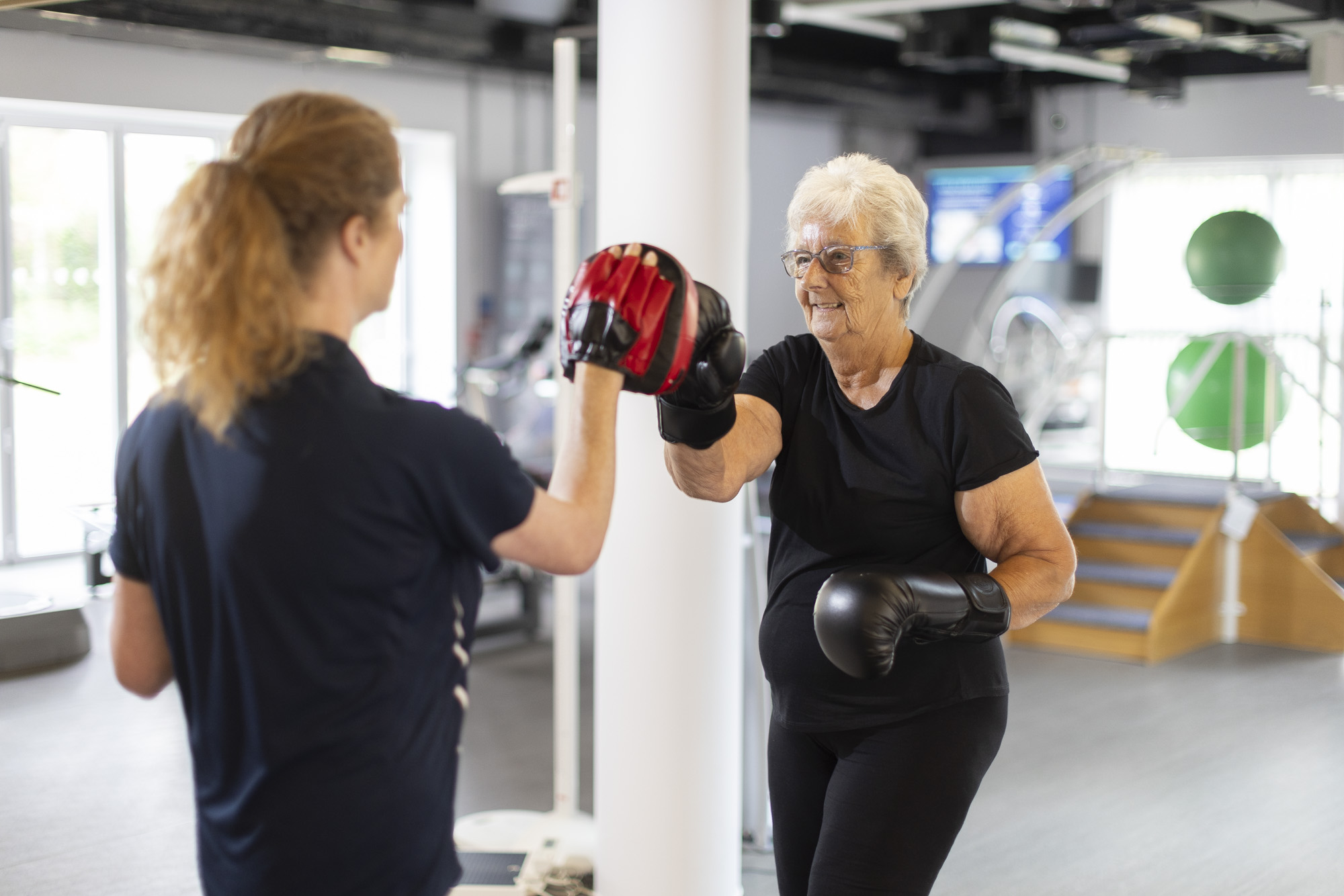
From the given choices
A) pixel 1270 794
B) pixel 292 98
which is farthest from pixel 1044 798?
pixel 292 98

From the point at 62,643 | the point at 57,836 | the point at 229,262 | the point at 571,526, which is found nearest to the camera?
the point at 229,262

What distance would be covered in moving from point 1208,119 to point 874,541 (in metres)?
9.27

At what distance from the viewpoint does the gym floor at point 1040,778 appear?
3297 mm

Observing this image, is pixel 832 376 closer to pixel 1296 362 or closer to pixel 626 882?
pixel 626 882

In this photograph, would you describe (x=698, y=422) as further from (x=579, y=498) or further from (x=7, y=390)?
(x=7, y=390)

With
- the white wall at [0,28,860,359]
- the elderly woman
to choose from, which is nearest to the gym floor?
the elderly woman

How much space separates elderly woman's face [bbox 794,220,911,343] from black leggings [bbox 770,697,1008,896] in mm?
551

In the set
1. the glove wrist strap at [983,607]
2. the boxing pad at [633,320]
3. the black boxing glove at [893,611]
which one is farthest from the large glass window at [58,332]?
the glove wrist strap at [983,607]

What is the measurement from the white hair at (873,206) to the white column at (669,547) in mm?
710

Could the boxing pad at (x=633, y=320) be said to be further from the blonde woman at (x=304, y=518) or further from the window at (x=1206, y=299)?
the window at (x=1206, y=299)

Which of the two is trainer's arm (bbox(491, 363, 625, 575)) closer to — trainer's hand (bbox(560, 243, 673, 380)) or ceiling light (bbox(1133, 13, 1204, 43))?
trainer's hand (bbox(560, 243, 673, 380))

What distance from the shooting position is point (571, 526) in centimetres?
122

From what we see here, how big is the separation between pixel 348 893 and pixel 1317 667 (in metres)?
5.37

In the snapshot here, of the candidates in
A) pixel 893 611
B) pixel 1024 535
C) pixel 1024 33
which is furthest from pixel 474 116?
pixel 893 611
